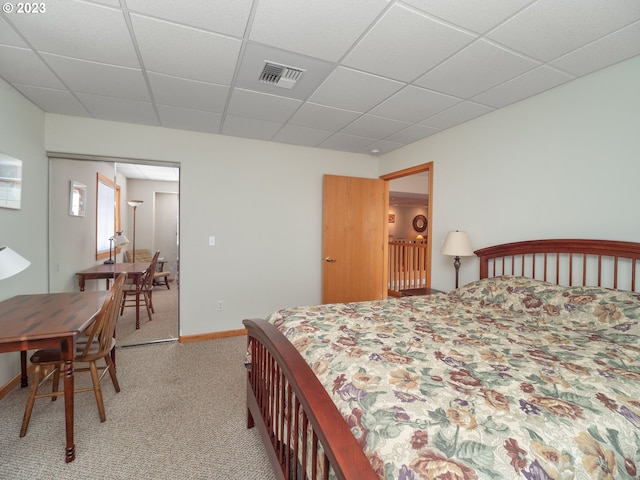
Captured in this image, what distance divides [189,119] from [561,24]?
3.15 m

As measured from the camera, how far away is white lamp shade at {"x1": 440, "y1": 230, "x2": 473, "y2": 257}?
2.82 meters

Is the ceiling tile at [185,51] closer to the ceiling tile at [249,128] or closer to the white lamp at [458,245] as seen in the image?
the ceiling tile at [249,128]

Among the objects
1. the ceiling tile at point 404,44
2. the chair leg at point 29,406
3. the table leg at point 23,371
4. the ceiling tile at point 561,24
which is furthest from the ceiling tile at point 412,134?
the table leg at point 23,371

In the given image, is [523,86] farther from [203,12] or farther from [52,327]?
[52,327]

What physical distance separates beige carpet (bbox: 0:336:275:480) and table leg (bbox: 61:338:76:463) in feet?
0.20

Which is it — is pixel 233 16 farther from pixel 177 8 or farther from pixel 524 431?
pixel 524 431

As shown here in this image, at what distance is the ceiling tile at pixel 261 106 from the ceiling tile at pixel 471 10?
1353 millimetres

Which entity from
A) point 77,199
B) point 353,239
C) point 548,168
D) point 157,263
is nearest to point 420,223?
point 353,239

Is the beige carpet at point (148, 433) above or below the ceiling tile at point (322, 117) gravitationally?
below

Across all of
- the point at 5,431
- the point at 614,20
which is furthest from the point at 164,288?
the point at 614,20

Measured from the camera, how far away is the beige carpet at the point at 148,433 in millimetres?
1630

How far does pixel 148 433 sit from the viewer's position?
1.91 meters

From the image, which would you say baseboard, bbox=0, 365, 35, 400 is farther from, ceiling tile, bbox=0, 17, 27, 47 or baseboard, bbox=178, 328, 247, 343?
ceiling tile, bbox=0, 17, 27, 47

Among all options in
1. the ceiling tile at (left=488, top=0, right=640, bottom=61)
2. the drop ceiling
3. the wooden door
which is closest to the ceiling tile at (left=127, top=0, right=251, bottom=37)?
the drop ceiling
